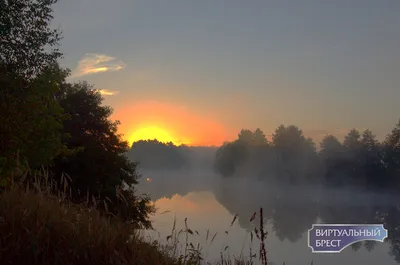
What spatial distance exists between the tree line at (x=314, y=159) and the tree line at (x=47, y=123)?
76049mm

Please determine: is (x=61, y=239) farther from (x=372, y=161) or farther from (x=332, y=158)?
(x=332, y=158)

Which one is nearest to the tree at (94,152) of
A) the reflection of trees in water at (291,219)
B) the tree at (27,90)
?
the tree at (27,90)

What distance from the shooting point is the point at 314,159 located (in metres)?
105

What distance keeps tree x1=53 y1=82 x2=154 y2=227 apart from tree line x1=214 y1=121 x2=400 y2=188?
75.6m

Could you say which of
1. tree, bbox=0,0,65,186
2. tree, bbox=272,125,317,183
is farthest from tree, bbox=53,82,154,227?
tree, bbox=272,125,317,183

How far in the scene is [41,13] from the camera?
53.9ft

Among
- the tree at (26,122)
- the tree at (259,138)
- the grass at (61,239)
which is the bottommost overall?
the grass at (61,239)

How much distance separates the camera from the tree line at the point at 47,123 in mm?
8831

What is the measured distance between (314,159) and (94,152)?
90.1 metres

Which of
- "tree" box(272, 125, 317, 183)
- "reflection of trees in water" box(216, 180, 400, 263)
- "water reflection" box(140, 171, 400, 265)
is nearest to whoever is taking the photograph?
"water reflection" box(140, 171, 400, 265)

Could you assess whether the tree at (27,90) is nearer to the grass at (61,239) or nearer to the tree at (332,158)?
the grass at (61,239)

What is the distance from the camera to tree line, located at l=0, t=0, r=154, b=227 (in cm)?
883

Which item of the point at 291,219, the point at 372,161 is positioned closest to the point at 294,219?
the point at 291,219

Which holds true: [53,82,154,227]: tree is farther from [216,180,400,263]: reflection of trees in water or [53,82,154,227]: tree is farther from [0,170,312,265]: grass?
[0,170,312,265]: grass
